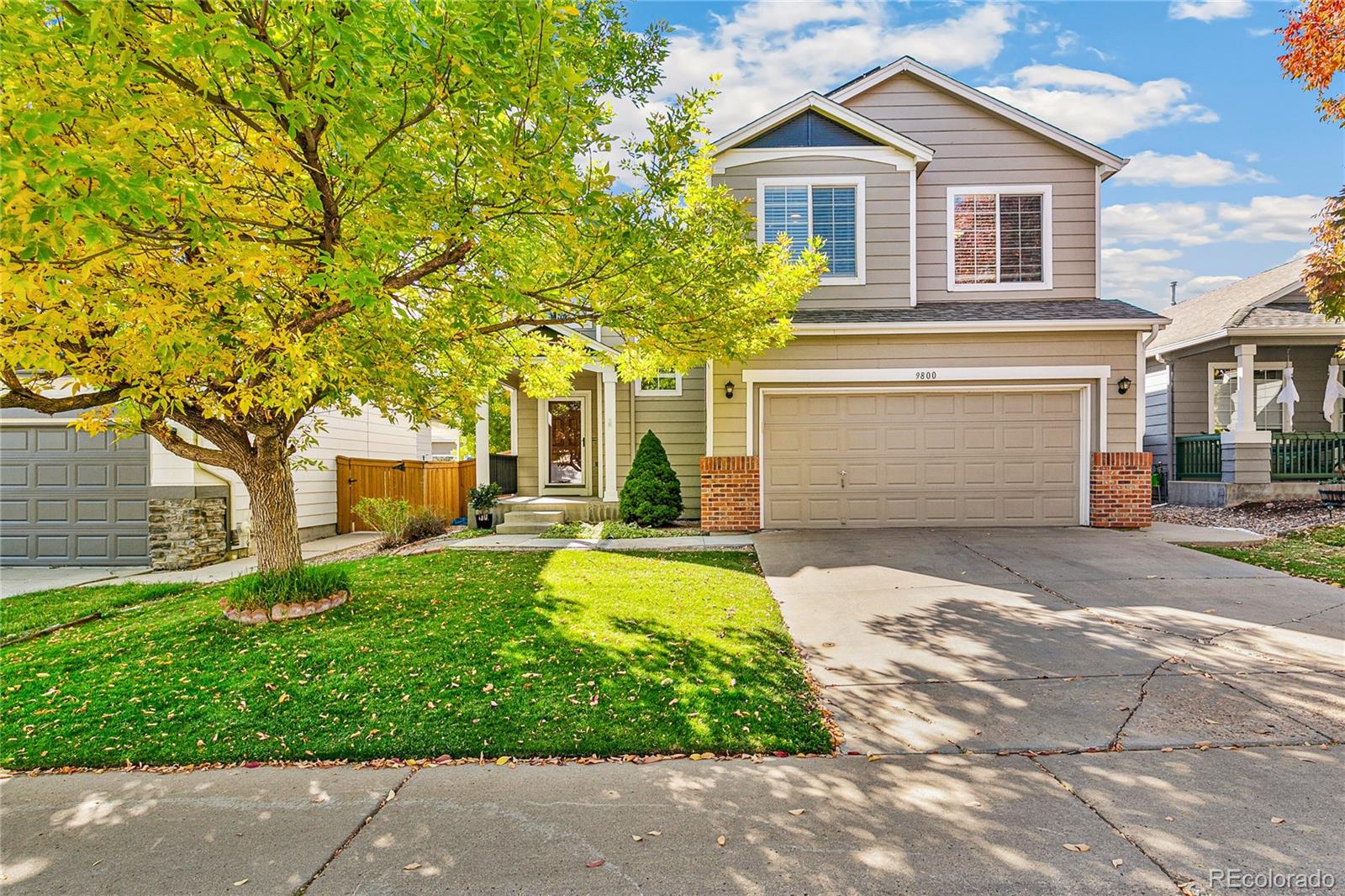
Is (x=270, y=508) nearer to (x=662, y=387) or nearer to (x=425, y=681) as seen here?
(x=425, y=681)

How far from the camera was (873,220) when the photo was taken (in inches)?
455

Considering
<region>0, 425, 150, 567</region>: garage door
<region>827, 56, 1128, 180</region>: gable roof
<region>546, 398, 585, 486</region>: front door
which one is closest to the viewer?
<region>0, 425, 150, 567</region>: garage door

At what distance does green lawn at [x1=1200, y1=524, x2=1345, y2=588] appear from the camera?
7.47 meters

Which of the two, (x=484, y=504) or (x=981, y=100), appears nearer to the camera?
(x=981, y=100)

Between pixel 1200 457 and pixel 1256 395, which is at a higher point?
pixel 1256 395

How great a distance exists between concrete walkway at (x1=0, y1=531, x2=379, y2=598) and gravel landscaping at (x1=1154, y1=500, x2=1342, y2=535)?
14.6 metres

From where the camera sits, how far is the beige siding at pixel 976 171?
→ 11836 millimetres

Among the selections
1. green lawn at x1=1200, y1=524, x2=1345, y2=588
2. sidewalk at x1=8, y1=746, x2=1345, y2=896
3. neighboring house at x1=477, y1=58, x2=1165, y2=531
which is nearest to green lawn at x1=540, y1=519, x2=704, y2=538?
neighboring house at x1=477, y1=58, x2=1165, y2=531

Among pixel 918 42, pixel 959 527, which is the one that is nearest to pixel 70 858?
pixel 959 527

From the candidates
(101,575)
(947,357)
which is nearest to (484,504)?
(101,575)

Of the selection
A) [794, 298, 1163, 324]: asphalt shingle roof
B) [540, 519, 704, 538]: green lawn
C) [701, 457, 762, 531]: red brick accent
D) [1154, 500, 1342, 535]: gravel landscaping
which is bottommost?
[540, 519, 704, 538]: green lawn

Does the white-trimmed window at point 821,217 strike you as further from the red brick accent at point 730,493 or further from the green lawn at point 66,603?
the green lawn at point 66,603

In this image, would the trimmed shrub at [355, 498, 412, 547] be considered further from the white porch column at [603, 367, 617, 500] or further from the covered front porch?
the covered front porch

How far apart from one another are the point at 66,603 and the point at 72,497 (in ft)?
10.5
